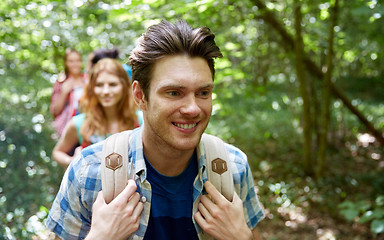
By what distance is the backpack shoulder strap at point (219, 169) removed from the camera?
1.87 m

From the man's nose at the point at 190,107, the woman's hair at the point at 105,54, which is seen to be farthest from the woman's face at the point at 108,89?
the man's nose at the point at 190,107

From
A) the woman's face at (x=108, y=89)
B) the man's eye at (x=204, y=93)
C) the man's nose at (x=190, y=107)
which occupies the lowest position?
the man's nose at (x=190, y=107)

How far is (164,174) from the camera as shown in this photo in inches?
76.6

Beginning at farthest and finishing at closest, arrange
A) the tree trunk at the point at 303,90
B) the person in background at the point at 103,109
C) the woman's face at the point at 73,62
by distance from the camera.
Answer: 1. the tree trunk at the point at 303,90
2. the woman's face at the point at 73,62
3. the person in background at the point at 103,109

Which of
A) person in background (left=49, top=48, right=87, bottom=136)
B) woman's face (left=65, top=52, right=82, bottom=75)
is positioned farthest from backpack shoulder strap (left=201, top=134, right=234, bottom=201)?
woman's face (left=65, top=52, right=82, bottom=75)

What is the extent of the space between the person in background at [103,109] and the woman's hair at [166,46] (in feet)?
5.03

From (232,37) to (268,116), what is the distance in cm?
488

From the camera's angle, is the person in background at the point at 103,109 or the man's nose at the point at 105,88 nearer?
the person in background at the point at 103,109

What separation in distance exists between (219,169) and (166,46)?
0.77m

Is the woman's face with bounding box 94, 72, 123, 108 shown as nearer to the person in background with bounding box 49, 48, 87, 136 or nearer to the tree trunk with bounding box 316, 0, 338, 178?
the person in background with bounding box 49, 48, 87, 136

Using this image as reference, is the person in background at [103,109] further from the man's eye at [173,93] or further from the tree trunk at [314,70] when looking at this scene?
the tree trunk at [314,70]

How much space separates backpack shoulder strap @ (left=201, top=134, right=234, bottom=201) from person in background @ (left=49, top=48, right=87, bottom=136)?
107 inches

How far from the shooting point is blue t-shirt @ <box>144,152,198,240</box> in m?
1.85

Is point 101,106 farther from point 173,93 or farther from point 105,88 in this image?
point 173,93
